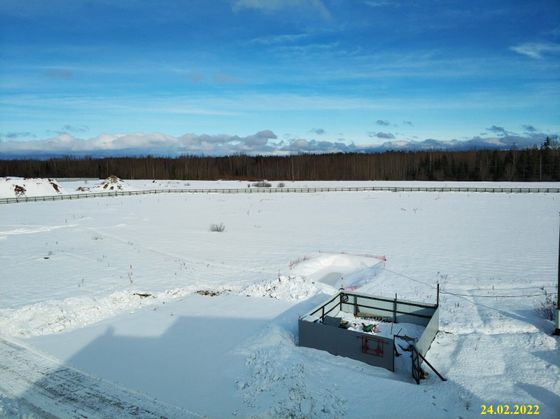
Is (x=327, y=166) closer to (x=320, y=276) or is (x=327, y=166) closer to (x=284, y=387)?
(x=320, y=276)

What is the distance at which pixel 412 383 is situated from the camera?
930 cm

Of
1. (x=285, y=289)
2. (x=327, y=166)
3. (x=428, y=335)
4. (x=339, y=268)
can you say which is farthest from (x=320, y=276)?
(x=327, y=166)

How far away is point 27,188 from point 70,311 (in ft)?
174

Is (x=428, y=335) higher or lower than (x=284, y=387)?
higher

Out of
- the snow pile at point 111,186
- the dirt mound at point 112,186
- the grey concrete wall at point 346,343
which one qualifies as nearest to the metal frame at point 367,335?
the grey concrete wall at point 346,343

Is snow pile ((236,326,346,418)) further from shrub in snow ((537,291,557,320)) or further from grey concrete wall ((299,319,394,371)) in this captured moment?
shrub in snow ((537,291,557,320))

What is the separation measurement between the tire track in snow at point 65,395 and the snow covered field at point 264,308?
64 mm

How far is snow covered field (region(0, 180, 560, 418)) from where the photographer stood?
8789 millimetres

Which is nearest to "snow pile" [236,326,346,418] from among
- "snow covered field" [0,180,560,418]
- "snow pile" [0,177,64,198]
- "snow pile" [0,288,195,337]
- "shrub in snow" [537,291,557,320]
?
"snow covered field" [0,180,560,418]

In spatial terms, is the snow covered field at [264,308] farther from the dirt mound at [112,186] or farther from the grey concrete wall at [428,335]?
the dirt mound at [112,186]

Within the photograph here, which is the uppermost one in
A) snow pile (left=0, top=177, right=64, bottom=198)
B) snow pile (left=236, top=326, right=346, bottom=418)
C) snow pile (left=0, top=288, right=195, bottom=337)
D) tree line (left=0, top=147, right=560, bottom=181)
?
tree line (left=0, top=147, right=560, bottom=181)

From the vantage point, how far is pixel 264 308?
14.2m

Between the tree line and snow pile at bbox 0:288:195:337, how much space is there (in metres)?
92.0

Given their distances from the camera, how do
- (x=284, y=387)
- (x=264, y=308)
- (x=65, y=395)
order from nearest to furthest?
(x=65, y=395) → (x=284, y=387) → (x=264, y=308)
